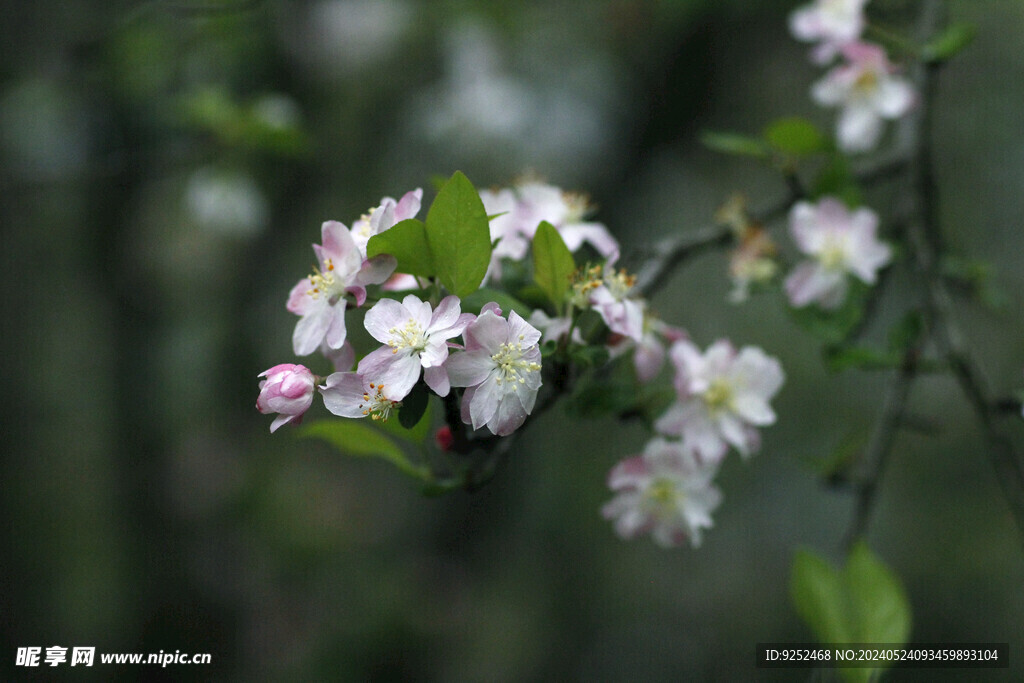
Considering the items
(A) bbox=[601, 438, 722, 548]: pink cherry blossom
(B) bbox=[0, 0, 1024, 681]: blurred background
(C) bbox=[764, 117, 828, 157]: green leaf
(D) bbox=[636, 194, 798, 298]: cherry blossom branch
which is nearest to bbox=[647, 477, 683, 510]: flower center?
(A) bbox=[601, 438, 722, 548]: pink cherry blossom

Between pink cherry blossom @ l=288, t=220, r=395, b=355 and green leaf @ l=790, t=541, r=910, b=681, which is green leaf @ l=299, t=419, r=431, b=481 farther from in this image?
green leaf @ l=790, t=541, r=910, b=681

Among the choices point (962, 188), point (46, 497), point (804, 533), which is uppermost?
point (962, 188)

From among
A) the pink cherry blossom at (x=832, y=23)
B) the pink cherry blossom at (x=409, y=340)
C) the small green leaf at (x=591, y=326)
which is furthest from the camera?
the pink cherry blossom at (x=832, y=23)

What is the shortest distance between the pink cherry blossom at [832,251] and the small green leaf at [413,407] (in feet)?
1.63

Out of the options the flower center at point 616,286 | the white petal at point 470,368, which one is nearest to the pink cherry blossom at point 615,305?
the flower center at point 616,286

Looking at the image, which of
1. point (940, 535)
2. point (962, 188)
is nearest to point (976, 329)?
point (962, 188)

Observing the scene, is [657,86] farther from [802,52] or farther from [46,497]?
[46,497]

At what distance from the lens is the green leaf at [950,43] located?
0.83 m

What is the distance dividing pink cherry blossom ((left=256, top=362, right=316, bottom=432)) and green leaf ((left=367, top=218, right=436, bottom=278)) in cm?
9

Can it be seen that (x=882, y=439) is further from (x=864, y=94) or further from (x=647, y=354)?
(x=864, y=94)

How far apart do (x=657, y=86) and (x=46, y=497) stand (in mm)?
2159

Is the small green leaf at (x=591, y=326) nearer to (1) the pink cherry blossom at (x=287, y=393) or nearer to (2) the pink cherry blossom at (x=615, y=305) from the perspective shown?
(2) the pink cherry blossom at (x=615, y=305)

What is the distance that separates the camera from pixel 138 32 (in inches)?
63.2

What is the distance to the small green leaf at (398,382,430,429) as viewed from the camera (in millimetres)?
463
